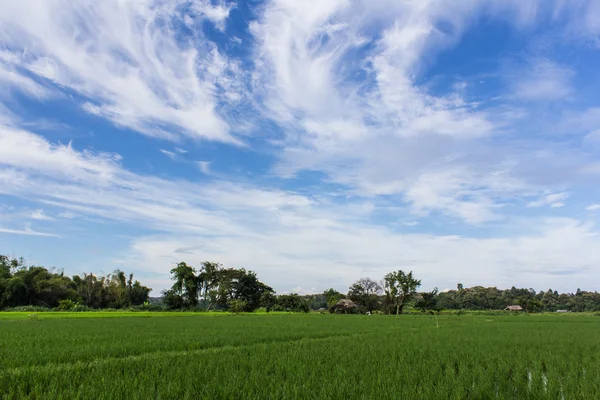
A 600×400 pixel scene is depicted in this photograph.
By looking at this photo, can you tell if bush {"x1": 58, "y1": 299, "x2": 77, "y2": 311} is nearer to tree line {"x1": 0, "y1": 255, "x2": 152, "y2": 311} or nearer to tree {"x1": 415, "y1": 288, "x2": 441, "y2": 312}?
tree line {"x1": 0, "y1": 255, "x2": 152, "y2": 311}

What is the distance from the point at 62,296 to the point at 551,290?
10792cm

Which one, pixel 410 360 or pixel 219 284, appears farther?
pixel 219 284

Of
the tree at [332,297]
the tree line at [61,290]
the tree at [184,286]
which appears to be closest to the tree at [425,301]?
the tree at [332,297]

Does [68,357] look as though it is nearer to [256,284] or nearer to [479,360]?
[479,360]

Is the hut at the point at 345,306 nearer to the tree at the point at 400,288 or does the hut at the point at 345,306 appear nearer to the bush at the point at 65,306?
the tree at the point at 400,288

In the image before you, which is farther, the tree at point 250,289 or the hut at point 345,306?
the tree at point 250,289

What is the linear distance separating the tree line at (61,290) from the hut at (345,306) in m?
28.6

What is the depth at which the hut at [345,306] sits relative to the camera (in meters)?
45.5

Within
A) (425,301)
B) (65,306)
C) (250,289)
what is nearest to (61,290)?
(65,306)

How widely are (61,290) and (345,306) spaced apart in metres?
35.4

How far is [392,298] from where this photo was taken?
45.2 m

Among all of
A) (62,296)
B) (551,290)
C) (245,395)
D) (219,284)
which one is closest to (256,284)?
(219,284)

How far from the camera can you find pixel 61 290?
4591 centimetres

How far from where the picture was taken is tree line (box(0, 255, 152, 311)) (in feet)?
131
